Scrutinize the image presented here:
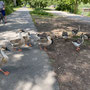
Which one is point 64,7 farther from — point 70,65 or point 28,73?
point 28,73

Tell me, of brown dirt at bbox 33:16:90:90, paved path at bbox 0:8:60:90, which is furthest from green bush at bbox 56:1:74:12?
paved path at bbox 0:8:60:90

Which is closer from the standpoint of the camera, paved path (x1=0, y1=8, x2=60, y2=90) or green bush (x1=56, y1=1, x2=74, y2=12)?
paved path (x1=0, y1=8, x2=60, y2=90)

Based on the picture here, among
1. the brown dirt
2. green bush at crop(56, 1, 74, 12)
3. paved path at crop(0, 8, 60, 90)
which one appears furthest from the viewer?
green bush at crop(56, 1, 74, 12)

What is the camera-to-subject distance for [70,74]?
4.33m

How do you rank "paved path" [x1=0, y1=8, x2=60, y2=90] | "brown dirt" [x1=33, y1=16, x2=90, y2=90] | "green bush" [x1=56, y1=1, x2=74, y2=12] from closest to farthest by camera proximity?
"paved path" [x1=0, y1=8, x2=60, y2=90], "brown dirt" [x1=33, y1=16, x2=90, y2=90], "green bush" [x1=56, y1=1, x2=74, y2=12]

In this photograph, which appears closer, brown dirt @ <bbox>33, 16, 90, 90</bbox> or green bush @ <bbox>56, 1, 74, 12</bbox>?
brown dirt @ <bbox>33, 16, 90, 90</bbox>

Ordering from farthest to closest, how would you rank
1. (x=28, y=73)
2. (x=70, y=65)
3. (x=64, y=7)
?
(x=64, y=7) → (x=70, y=65) → (x=28, y=73)

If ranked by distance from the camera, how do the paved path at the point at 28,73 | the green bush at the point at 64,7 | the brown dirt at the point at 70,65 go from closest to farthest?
the paved path at the point at 28,73
the brown dirt at the point at 70,65
the green bush at the point at 64,7

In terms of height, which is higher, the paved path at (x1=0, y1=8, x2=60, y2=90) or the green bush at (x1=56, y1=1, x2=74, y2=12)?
the green bush at (x1=56, y1=1, x2=74, y2=12)

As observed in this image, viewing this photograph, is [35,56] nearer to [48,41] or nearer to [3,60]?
[48,41]

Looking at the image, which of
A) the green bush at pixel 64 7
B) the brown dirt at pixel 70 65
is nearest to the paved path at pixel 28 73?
the brown dirt at pixel 70 65

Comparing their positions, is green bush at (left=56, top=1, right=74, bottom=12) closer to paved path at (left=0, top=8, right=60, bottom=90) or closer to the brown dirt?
the brown dirt

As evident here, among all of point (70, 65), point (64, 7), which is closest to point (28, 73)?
point (70, 65)

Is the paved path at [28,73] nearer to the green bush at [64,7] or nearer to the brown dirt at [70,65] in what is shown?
the brown dirt at [70,65]
